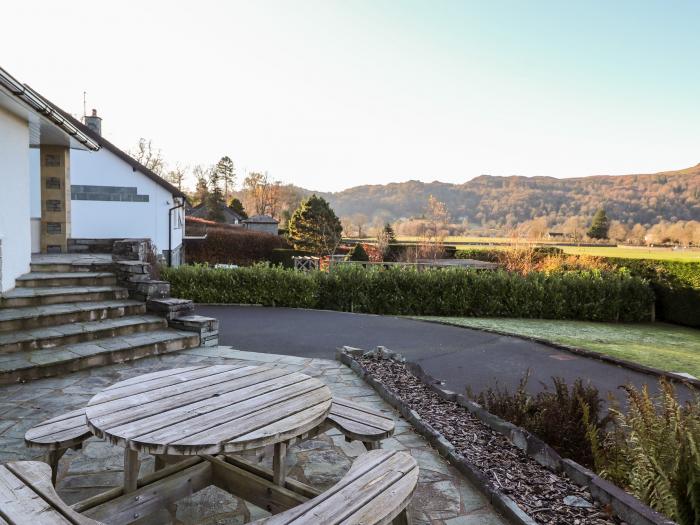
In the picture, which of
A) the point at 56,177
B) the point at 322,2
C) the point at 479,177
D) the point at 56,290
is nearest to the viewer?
the point at 56,290

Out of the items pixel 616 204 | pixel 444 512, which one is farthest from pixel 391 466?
pixel 616 204

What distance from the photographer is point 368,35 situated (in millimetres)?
11469

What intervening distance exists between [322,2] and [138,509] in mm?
10412

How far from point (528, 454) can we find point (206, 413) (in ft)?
7.08

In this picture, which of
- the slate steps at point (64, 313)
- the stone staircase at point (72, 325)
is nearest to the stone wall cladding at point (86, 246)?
the stone staircase at point (72, 325)

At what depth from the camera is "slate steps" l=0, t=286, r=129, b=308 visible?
5.84 meters

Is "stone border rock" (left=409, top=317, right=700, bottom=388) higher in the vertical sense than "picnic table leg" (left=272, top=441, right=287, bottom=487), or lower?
lower

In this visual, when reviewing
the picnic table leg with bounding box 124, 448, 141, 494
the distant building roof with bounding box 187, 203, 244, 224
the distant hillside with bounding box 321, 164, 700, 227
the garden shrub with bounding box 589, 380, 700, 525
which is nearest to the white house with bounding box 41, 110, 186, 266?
the picnic table leg with bounding box 124, 448, 141, 494

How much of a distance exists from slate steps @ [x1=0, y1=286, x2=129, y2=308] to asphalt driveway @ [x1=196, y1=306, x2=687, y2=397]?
1755mm

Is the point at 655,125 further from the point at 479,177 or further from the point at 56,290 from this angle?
the point at 479,177

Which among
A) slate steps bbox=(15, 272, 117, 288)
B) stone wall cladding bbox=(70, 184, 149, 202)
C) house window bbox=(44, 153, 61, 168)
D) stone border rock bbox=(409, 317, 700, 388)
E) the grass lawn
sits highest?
stone wall cladding bbox=(70, 184, 149, 202)

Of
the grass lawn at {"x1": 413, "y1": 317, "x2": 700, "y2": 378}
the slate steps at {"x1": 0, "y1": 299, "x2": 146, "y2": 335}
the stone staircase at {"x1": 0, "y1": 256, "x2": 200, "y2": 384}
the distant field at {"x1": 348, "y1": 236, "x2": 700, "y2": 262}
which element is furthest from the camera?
the distant field at {"x1": 348, "y1": 236, "x2": 700, "y2": 262}

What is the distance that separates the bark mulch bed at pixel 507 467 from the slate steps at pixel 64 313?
3.94 meters

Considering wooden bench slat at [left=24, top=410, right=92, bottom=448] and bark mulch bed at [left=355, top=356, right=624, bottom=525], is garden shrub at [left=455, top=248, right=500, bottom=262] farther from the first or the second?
wooden bench slat at [left=24, top=410, right=92, bottom=448]
